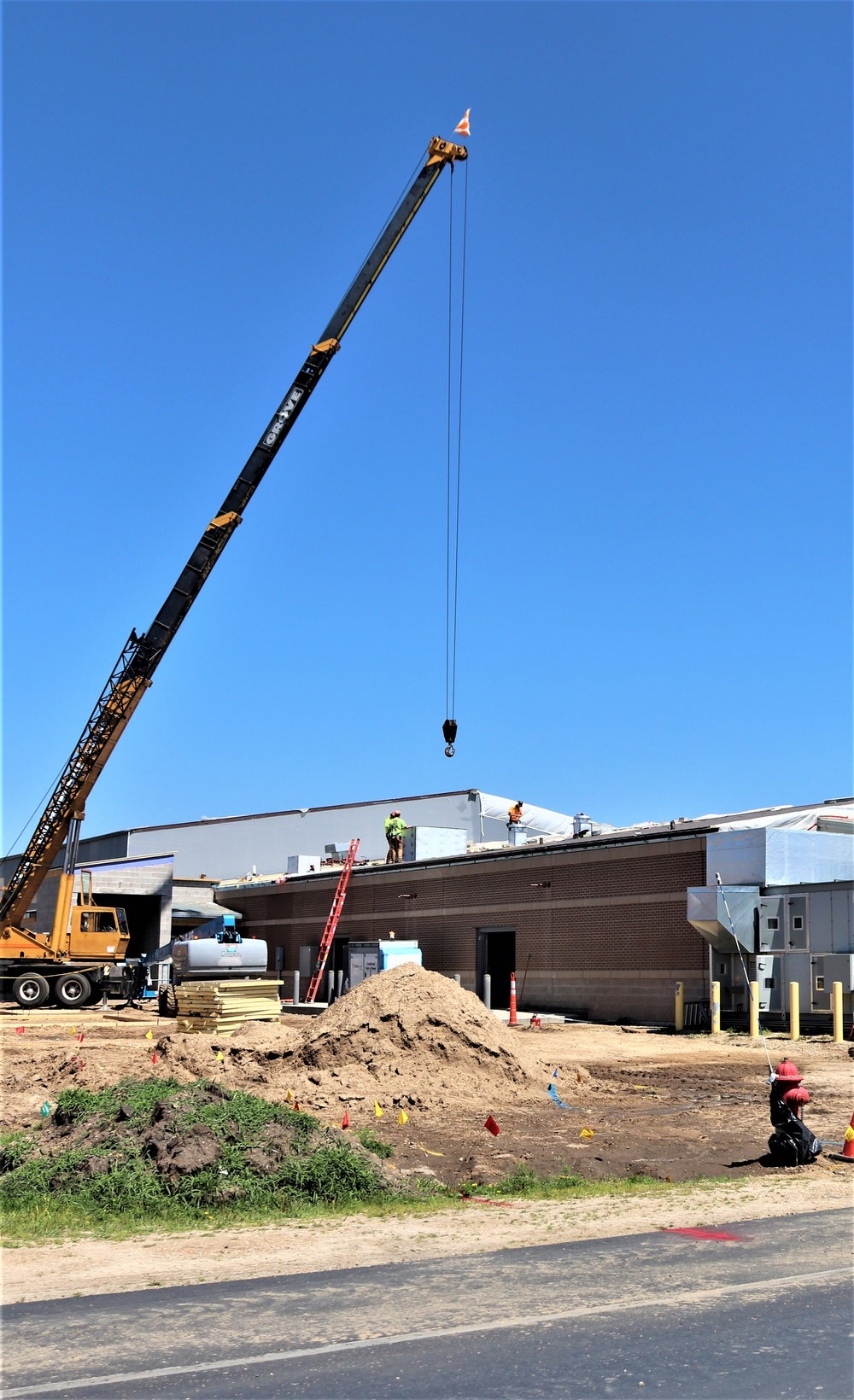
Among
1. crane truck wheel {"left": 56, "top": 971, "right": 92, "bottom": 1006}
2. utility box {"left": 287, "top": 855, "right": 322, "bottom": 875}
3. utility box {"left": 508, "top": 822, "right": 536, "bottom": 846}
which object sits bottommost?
crane truck wheel {"left": 56, "top": 971, "right": 92, "bottom": 1006}

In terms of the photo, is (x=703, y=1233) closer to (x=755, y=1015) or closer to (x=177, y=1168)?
(x=177, y=1168)

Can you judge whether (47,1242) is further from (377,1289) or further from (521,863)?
(521,863)

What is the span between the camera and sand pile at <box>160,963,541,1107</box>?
17.0 metres

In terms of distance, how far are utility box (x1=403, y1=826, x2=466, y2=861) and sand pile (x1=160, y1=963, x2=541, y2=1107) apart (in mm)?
23981

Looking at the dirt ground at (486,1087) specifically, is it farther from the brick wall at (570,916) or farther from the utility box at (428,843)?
the utility box at (428,843)

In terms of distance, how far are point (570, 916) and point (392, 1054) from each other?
59.5 ft

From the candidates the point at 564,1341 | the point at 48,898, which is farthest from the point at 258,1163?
the point at 48,898

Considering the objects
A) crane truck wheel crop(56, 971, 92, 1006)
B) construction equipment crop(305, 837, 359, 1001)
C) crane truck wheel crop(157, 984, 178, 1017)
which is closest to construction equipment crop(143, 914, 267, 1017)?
crane truck wheel crop(157, 984, 178, 1017)

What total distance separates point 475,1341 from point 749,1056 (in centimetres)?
1837

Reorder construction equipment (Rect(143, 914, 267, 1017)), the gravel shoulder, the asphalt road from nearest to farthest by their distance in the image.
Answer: the asphalt road, the gravel shoulder, construction equipment (Rect(143, 914, 267, 1017))

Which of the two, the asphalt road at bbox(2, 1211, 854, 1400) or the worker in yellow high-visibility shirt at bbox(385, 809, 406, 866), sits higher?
the worker in yellow high-visibility shirt at bbox(385, 809, 406, 866)

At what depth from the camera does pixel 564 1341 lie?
6.53m

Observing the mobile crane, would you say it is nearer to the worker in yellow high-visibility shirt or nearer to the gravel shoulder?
the worker in yellow high-visibility shirt

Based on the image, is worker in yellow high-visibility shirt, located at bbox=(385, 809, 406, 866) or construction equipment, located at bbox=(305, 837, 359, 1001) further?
worker in yellow high-visibility shirt, located at bbox=(385, 809, 406, 866)
